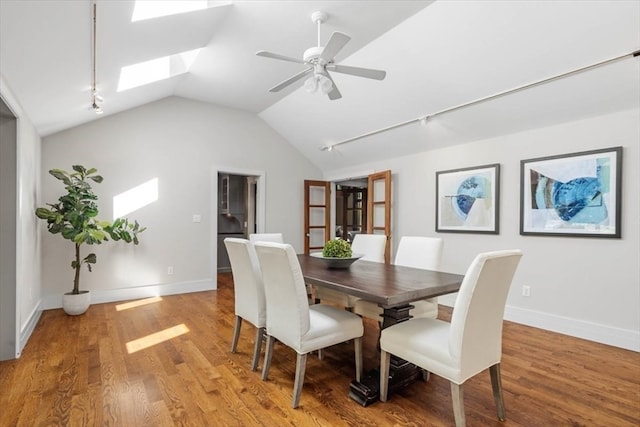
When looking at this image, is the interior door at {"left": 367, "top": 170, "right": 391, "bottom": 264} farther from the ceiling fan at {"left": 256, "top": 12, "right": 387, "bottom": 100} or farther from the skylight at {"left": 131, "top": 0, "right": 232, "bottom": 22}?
the skylight at {"left": 131, "top": 0, "right": 232, "bottom": 22}

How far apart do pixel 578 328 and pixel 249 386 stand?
3.28 meters

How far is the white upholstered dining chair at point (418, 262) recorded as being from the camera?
2627 millimetres

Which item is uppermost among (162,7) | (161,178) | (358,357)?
(162,7)

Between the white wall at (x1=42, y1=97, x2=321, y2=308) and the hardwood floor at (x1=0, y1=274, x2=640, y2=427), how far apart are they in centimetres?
126

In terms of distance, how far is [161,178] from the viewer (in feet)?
16.2

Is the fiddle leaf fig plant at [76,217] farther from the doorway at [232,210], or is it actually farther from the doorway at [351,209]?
the doorway at [351,209]

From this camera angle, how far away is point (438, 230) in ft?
15.1

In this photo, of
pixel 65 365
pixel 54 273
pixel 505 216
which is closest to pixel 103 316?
pixel 54 273

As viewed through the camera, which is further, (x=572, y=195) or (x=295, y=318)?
(x=572, y=195)

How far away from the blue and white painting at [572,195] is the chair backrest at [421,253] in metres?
1.47

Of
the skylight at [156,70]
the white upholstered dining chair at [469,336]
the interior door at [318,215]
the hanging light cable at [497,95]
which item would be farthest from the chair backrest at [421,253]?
the interior door at [318,215]

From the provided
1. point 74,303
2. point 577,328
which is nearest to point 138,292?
point 74,303

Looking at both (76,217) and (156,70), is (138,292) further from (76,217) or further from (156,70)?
(156,70)

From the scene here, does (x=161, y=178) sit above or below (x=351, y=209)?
above
